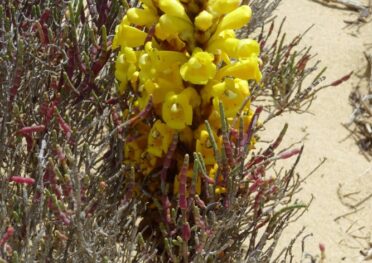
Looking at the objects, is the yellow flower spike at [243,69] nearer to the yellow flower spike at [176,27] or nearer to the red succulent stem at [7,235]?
the yellow flower spike at [176,27]

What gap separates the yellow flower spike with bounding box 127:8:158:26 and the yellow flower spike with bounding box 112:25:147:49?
30 mm

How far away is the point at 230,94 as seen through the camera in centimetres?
154

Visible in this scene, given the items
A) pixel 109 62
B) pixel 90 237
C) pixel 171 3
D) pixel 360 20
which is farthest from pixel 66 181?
pixel 360 20

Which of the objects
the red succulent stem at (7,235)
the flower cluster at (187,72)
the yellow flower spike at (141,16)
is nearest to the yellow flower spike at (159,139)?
the flower cluster at (187,72)

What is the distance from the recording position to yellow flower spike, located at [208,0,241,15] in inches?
58.7

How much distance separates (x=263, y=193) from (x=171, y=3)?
0.49 m

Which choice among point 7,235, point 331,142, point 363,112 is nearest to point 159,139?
point 7,235

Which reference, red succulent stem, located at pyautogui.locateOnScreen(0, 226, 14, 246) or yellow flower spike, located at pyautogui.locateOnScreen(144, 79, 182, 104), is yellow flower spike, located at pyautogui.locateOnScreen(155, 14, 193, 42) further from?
red succulent stem, located at pyautogui.locateOnScreen(0, 226, 14, 246)

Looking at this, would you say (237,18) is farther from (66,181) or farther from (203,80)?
(66,181)

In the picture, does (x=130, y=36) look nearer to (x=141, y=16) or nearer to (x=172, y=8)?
(x=141, y=16)

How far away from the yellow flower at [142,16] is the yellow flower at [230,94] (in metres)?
0.23

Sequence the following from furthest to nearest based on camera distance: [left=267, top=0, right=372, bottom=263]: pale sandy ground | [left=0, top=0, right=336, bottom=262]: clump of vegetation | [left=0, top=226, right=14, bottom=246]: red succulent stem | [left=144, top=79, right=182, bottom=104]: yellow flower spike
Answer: [left=267, top=0, right=372, bottom=263]: pale sandy ground, [left=144, top=79, right=182, bottom=104]: yellow flower spike, [left=0, top=0, right=336, bottom=262]: clump of vegetation, [left=0, top=226, right=14, bottom=246]: red succulent stem

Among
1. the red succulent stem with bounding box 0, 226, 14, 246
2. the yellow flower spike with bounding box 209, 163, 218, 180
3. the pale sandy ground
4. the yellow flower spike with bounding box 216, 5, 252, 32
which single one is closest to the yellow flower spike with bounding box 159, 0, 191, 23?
the yellow flower spike with bounding box 216, 5, 252, 32

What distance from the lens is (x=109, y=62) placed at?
199 cm
